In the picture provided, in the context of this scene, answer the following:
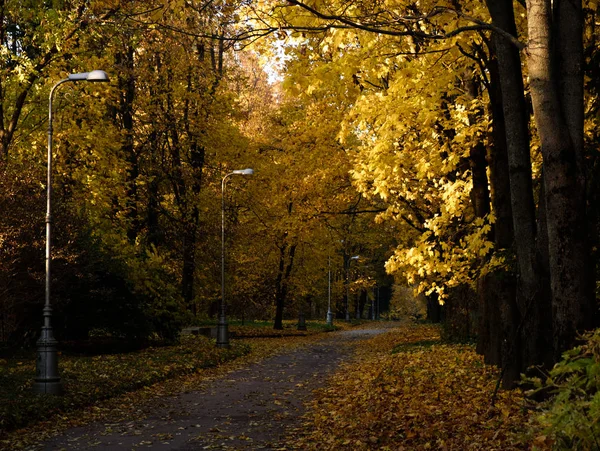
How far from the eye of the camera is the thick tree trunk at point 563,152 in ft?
22.8

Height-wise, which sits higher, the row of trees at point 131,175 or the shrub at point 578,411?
the row of trees at point 131,175

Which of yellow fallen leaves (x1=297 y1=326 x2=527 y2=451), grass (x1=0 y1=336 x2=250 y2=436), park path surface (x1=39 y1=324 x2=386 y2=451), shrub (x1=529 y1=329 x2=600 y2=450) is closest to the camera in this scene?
shrub (x1=529 y1=329 x2=600 y2=450)

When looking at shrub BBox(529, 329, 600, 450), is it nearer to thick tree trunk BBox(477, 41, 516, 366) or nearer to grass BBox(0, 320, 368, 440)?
thick tree trunk BBox(477, 41, 516, 366)

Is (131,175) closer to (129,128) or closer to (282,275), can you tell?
(129,128)

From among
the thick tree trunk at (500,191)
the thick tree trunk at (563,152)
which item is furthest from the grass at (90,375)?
the thick tree trunk at (563,152)

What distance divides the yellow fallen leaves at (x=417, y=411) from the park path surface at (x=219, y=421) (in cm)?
55

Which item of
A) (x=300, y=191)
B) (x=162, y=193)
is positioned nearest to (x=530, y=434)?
(x=300, y=191)

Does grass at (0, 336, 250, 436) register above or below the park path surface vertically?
above

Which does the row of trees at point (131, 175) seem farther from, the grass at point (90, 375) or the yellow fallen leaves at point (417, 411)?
the yellow fallen leaves at point (417, 411)

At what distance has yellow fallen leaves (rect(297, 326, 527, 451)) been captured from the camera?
8.65 metres

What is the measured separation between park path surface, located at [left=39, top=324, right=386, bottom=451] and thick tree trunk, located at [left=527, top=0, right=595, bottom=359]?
174 inches

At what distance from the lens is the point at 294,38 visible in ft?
31.6

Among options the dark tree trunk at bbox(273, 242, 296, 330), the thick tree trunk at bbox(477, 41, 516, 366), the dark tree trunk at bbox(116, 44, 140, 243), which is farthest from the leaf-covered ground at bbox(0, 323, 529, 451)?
the dark tree trunk at bbox(273, 242, 296, 330)

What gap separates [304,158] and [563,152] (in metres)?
20.2
